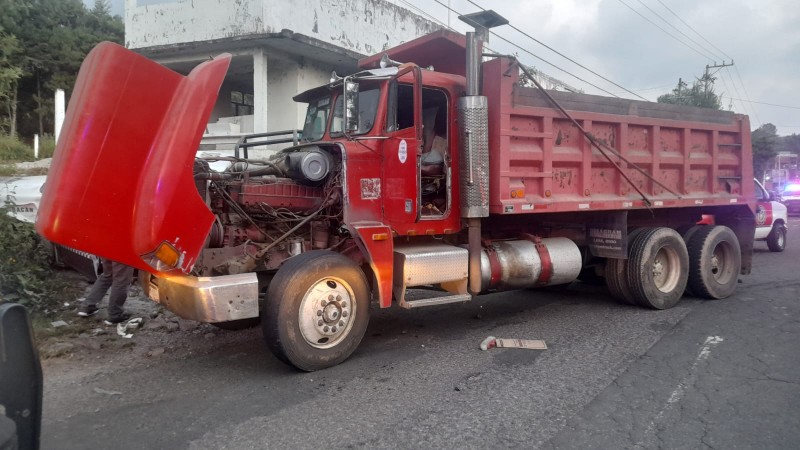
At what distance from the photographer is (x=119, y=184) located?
394 cm

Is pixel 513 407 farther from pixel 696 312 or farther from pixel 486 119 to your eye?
pixel 696 312

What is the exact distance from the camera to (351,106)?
5184 millimetres

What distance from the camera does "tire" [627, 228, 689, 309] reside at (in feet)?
23.7

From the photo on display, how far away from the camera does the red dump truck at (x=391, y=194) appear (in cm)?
399

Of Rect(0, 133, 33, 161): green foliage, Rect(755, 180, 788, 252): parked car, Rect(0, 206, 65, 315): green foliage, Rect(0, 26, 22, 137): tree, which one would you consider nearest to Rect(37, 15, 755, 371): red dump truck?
Rect(0, 206, 65, 315): green foliage

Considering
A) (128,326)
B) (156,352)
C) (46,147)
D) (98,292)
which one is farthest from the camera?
(46,147)

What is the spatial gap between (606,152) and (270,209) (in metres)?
4.07

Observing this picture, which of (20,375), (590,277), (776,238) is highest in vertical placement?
(20,375)

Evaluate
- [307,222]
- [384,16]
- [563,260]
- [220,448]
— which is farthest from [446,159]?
[384,16]

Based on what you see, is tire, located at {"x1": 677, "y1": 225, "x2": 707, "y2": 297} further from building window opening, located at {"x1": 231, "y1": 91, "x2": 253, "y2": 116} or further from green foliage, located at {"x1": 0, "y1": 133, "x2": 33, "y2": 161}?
building window opening, located at {"x1": 231, "y1": 91, "x2": 253, "y2": 116}

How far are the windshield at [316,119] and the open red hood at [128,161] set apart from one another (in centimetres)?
186

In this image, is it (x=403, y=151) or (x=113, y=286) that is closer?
(x=403, y=151)

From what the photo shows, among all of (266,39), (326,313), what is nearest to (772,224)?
(266,39)

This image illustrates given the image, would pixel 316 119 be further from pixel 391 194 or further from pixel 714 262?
pixel 714 262
